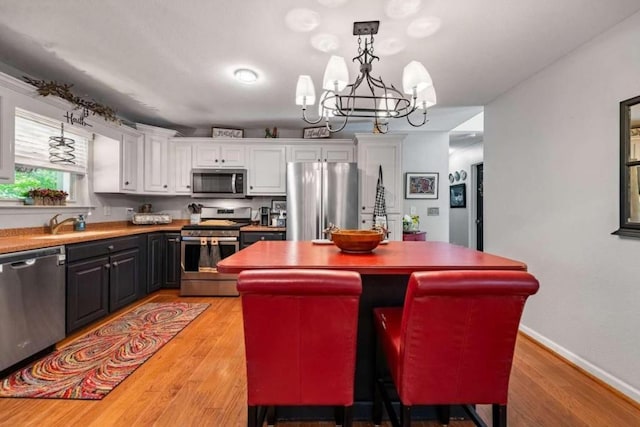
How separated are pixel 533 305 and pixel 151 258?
4.26 meters

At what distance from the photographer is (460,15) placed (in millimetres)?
1969

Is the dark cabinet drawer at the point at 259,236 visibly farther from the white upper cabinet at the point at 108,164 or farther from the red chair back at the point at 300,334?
the red chair back at the point at 300,334

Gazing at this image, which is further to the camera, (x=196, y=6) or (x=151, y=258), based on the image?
(x=151, y=258)

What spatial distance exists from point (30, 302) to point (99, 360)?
643 mm

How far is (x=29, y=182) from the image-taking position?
119 inches

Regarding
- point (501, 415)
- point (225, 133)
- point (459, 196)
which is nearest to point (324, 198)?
point (225, 133)

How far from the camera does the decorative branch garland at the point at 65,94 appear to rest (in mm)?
2607

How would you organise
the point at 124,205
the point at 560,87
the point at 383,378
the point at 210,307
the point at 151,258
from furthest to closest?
1. the point at 124,205
2. the point at 151,258
3. the point at 210,307
4. the point at 560,87
5. the point at 383,378

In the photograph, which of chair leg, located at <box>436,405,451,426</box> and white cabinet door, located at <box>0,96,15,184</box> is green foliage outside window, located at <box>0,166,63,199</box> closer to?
white cabinet door, located at <box>0,96,15,184</box>

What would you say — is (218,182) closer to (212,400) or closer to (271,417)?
(212,400)

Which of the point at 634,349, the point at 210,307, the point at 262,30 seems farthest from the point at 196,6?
the point at 634,349

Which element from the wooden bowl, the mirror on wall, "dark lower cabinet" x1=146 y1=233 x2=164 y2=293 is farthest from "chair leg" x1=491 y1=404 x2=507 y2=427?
"dark lower cabinet" x1=146 y1=233 x2=164 y2=293

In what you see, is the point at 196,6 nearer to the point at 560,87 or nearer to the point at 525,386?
the point at 560,87

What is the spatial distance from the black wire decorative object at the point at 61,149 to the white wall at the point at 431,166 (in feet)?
14.6
